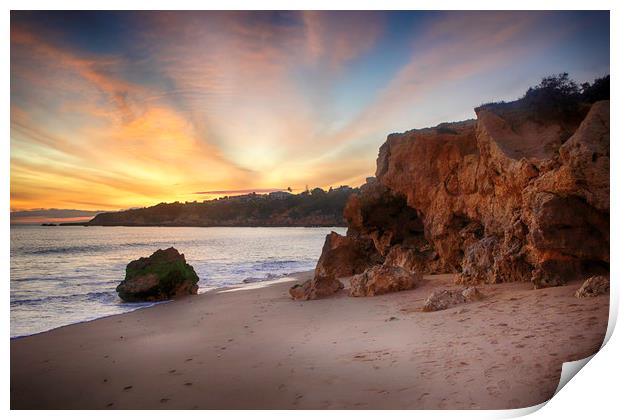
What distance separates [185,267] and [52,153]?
6440 mm

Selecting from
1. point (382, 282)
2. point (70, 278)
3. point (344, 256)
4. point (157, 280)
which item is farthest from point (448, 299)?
point (70, 278)

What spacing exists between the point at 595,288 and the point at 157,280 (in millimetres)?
→ 9330

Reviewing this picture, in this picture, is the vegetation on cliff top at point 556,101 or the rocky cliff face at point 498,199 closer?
the rocky cliff face at point 498,199

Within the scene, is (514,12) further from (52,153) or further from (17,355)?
(17,355)

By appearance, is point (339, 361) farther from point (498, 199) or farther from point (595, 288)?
point (498, 199)

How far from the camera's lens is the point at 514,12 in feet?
16.8

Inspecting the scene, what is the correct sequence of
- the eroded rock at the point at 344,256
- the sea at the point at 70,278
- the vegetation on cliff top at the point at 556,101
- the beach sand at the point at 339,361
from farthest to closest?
the eroded rock at the point at 344,256 < the sea at the point at 70,278 < the vegetation on cliff top at the point at 556,101 < the beach sand at the point at 339,361

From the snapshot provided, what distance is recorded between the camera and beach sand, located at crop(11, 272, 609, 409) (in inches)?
151

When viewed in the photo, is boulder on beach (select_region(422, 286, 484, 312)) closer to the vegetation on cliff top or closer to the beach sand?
the beach sand

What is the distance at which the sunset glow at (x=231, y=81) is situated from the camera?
200 inches

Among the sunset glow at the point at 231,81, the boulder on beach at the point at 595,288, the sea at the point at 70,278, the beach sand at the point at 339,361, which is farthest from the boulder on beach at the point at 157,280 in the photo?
the boulder on beach at the point at 595,288

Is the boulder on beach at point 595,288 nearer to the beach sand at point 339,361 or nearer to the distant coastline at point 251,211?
the beach sand at point 339,361

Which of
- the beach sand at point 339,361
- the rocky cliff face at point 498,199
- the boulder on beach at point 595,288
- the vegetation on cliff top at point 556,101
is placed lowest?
the beach sand at point 339,361

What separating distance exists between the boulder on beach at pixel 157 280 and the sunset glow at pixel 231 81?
4697 mm
